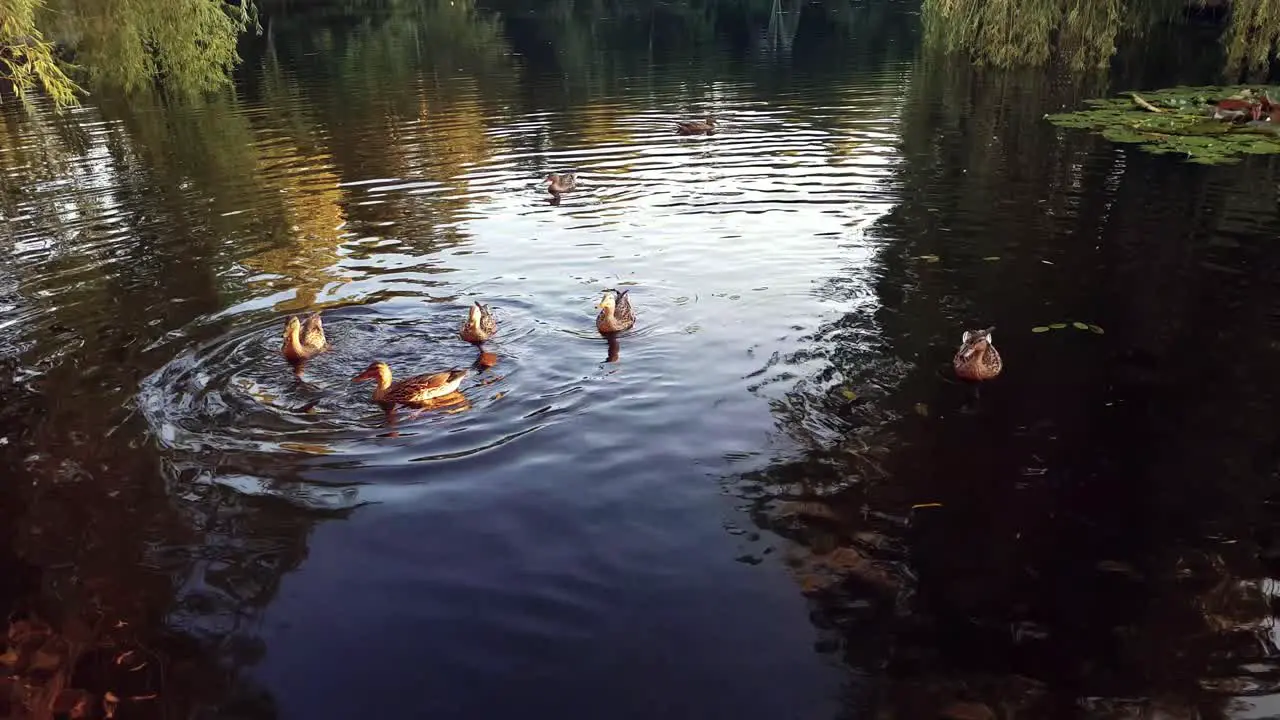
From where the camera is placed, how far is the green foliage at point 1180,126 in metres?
21.3

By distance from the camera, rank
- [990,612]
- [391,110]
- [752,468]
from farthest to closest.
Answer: [391,110] < [752,468] < [990,612]

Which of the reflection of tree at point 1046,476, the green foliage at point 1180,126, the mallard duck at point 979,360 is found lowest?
the reflection of tree at point 1046,476

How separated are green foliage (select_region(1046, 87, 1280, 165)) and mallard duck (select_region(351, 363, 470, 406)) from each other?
18.9 m

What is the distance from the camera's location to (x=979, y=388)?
10.2m

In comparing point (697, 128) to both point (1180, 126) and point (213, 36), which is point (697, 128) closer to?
point (1180, 126)

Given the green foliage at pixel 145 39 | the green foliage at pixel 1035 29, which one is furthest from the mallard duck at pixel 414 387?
the green foliage at pixel 145 39

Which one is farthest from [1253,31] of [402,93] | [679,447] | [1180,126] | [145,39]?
[145,39]

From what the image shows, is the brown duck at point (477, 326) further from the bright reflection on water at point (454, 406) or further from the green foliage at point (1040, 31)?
the green foliage at point (1040, 31)

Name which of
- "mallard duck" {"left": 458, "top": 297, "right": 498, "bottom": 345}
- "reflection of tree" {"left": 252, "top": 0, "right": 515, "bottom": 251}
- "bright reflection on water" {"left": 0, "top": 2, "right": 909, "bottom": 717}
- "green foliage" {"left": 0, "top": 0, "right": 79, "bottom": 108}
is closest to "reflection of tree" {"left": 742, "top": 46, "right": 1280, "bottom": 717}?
"bright reflection on water" {"left": 0, "top": 2, "right": 909, "bottom": 717}

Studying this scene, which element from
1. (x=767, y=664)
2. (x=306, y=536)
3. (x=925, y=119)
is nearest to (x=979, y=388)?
(x=767, y=664)

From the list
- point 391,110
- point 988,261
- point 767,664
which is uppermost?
point 391,110

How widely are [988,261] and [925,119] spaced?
1517 cm

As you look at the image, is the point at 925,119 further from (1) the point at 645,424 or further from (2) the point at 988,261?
(1) the point at 645,424

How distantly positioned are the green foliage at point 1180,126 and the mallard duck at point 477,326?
17764 mm
